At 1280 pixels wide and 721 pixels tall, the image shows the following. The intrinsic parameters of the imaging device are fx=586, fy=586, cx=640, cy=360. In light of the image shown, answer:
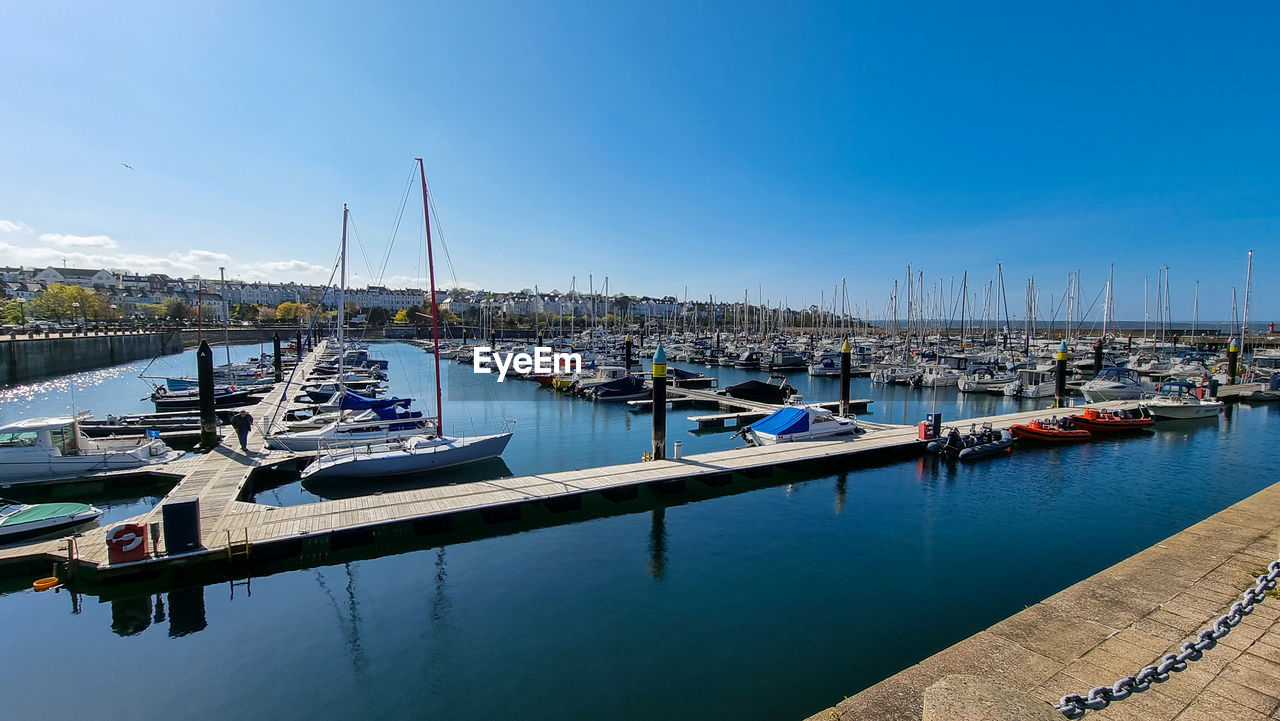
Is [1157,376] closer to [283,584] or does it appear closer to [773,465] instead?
[773,465]

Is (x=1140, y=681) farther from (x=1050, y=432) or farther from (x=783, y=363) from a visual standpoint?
(x=783, y=363)

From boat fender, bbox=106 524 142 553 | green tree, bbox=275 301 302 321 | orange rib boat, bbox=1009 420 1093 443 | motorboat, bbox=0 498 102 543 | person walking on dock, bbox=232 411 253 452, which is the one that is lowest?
orange rib boat, bbox=1009 420 1093 443

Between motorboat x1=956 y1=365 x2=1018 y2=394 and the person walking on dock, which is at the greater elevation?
the person walking on dock

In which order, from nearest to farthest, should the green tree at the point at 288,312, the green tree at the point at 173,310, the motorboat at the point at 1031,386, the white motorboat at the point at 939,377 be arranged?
the motorboat at the point at 1031,386
the white motorboat at the point at 939,377
the green tree at the point at 173,310
the green tree at the point at 288,312

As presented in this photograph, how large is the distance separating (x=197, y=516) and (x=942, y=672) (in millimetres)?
16320

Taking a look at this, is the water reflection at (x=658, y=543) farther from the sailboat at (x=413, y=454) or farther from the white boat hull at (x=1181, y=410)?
the white boat hull at (x=1181, y=410)

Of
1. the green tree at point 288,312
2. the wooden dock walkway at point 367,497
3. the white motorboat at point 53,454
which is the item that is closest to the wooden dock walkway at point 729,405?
the wooden dock walkway at point 367,497

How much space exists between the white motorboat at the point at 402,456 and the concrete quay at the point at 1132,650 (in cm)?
1903

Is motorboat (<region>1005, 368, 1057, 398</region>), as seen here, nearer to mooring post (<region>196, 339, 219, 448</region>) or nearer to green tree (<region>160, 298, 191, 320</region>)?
mooring post (<region>196, 339, 219, 448</region>)

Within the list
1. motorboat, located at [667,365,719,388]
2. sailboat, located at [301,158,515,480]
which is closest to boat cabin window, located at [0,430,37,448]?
sailboat, located at [301,158,515,480]

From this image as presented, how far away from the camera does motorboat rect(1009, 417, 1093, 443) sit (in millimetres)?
29859

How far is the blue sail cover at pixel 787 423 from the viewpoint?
27422 mm

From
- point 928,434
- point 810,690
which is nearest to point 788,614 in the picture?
point 810,690

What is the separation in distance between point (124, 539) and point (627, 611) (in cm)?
1165
